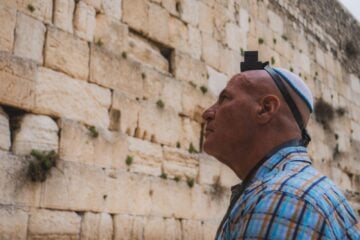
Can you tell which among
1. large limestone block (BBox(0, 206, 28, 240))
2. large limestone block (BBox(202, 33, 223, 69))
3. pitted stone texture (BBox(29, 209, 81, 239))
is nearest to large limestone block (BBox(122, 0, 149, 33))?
large limestone block (BBox(202, 33, 223, 69))

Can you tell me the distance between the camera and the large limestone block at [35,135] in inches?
173

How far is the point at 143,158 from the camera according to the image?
5.54m

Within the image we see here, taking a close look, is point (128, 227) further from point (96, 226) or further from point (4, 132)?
point (4, 132)

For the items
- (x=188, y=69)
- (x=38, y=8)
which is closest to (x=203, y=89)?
(x=188, y=69)

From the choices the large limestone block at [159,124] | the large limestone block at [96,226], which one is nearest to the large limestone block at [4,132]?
the large limestone block at [96,226]

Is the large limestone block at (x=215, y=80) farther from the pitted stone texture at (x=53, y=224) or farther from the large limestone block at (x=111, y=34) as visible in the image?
the pitted stone texture at (x=53, y=224)

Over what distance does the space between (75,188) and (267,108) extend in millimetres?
3271

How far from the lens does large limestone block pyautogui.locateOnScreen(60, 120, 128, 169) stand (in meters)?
4.74

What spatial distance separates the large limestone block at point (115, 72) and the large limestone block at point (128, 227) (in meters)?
1.35

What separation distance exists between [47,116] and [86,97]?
0.54m

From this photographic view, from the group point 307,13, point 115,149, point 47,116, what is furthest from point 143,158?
point 307,13

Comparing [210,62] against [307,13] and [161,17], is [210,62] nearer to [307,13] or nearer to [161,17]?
[161,17]

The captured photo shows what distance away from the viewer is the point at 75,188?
4684 mm

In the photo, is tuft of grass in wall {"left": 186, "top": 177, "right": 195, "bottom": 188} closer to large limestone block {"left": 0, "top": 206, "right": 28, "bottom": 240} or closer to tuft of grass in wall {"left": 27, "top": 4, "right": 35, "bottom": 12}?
large limestone block {"left": 0, "top": 206, "right": 28, "bottom": 240}
